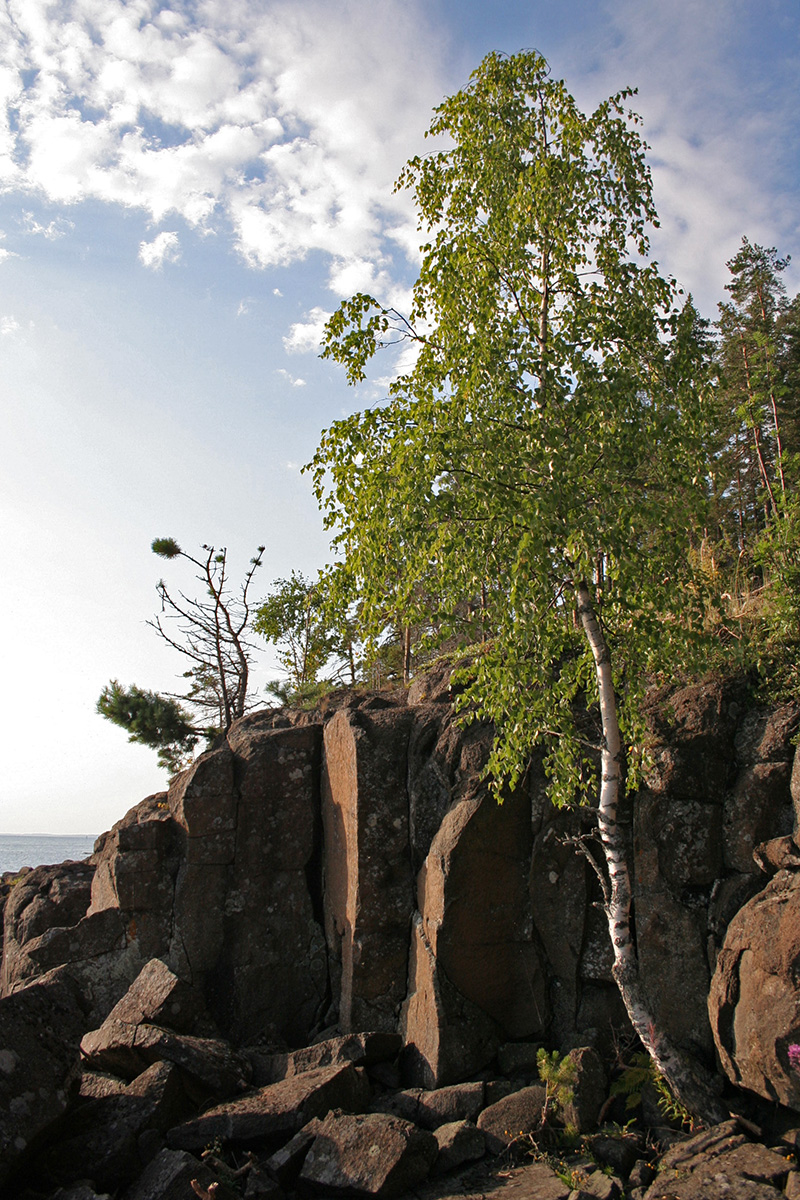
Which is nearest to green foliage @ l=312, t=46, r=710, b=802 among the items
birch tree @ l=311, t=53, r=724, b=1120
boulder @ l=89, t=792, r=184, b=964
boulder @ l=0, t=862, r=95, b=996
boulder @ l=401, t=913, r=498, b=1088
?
birch tree @ l=311, t=53, r=724, b=1120

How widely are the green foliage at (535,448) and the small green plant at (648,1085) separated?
3529mm

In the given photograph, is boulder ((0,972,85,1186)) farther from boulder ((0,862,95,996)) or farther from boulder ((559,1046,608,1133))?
boulder ((559,1046,608,1133))

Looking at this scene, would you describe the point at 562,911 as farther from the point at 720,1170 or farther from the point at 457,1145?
the point at 720,1170

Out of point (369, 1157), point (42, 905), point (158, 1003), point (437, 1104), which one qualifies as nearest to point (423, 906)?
point (437, 1104)

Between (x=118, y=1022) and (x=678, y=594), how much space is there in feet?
33.7

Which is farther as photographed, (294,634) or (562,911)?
(294,634)

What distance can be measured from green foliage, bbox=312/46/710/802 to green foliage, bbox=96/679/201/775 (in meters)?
12.0

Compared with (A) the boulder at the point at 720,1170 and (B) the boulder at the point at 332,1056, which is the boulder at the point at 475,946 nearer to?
(B) the boulder at the point at 332,1056

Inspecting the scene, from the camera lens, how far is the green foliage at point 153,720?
20.5m

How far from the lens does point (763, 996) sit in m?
8.52

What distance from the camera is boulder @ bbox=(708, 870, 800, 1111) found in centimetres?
812

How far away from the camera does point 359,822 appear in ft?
40.9

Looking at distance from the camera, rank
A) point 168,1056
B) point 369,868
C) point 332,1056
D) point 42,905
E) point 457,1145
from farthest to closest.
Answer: point 42,905 → point 369,868 → point 332,1056 → point 168,1056 → point 457,1145

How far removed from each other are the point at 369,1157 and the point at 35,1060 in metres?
4.06
